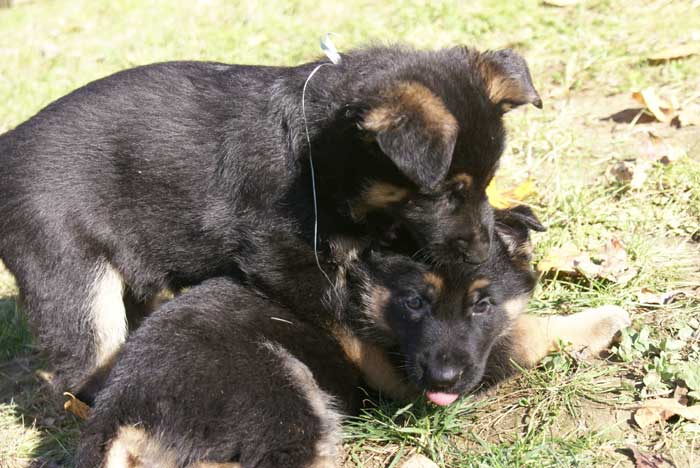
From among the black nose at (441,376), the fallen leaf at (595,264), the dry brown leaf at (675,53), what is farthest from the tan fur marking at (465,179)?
the dry brown leaf at (675,53)

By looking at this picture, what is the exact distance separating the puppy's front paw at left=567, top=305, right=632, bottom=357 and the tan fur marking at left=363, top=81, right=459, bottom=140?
3.92 feet

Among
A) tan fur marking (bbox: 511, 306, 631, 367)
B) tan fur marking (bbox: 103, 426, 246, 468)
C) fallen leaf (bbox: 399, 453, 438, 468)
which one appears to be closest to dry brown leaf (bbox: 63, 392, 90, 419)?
tan fur marking (bbox: 103, 426, 246, 468)

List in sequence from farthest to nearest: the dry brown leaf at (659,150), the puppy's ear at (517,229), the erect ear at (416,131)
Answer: the dry brown leaf at (659,150) < the puppy's ear at (517,229) < the erect ear at (416,131)

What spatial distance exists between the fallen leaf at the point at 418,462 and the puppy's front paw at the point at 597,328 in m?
0.87

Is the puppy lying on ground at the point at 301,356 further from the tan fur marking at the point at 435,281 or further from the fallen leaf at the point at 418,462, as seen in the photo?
the fallen leaf at the point at 418,462

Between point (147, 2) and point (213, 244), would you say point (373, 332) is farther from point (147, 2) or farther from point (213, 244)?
point (147, 2)

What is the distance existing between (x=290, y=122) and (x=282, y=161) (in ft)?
0.60

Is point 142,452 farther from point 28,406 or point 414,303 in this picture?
point 28,406

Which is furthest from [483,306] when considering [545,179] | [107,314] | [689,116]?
A: [689,116]

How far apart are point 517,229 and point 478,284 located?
466mm

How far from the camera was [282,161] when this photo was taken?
12.4ft

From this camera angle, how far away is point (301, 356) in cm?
364

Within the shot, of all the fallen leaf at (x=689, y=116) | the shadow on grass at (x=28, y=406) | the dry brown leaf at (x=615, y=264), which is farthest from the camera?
the fallen leaf at (x=689, y=116)

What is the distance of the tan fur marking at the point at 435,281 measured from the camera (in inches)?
141
